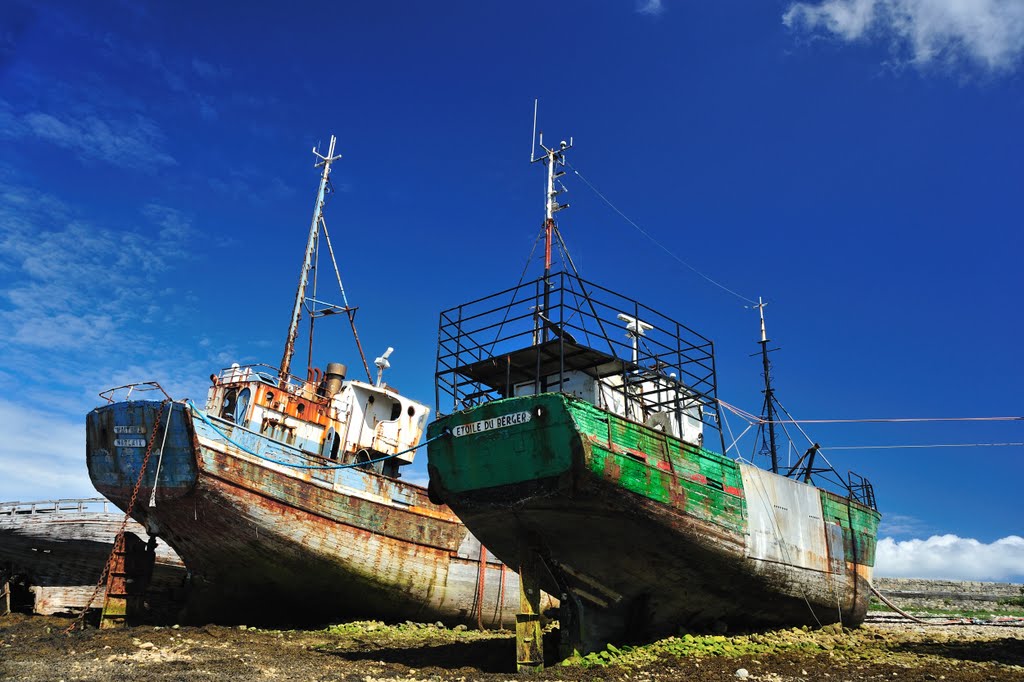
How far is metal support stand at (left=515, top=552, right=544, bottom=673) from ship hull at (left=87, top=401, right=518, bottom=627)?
6295 mm

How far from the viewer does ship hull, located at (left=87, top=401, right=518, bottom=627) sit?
15.0m

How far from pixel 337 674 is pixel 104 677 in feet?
10.3

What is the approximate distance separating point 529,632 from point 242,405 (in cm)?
1006

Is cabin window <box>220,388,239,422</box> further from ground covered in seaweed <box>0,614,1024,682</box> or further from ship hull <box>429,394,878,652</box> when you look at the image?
ship hull <box>429,394,878,652</box>

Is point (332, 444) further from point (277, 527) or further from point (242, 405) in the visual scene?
point (277, 527)

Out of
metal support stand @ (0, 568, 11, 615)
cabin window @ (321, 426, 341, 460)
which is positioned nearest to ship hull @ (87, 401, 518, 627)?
cabin window @ (321, 426, 341, 460)

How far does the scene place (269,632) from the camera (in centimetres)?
1551

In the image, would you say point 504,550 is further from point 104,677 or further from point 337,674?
point 104,677

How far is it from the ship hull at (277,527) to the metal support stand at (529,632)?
20.7 feet

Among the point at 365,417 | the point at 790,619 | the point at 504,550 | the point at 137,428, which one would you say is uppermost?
the point at 365,417

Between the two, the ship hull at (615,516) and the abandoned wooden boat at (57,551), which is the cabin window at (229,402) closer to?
the abandoned wooden boat at (57,551)

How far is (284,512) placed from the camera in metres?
15.5

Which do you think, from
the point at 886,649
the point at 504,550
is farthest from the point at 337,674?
the point at 886,649

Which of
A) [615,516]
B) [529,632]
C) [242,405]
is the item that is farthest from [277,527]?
[615,516]
